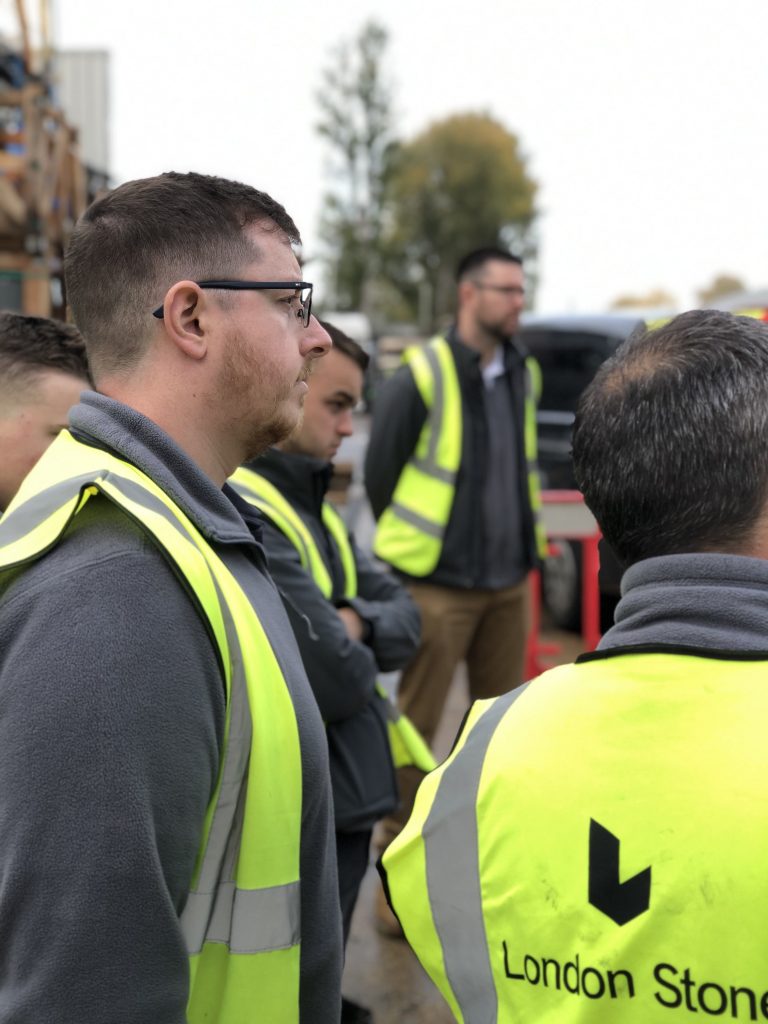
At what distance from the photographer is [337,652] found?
2473 millimetres

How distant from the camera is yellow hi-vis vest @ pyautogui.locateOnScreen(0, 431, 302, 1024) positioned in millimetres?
1269

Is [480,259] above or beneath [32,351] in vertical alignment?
above

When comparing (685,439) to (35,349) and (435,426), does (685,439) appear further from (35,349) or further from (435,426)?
(435,426)

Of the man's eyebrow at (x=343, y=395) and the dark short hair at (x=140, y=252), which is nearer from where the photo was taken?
the dark short hair at (x=140, y=252)

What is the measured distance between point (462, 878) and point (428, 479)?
9.69 feet

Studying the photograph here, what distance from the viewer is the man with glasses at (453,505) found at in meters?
4.16

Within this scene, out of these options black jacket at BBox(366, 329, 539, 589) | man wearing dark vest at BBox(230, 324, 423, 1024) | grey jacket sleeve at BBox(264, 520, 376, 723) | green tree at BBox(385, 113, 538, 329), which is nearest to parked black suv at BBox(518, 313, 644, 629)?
black jacket at BBox(366, 329, 539, 589)

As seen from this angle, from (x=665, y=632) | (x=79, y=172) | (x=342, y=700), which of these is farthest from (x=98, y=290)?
(x=79, y=172)

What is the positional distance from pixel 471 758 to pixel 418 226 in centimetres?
5791

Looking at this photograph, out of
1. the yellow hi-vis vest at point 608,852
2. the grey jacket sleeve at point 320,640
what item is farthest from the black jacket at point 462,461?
the yellow hi-vis vest at point 608,852

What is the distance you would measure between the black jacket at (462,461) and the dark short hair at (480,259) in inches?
17.9

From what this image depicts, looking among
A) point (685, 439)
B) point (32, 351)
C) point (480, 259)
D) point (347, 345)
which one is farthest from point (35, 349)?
point (480, 259)

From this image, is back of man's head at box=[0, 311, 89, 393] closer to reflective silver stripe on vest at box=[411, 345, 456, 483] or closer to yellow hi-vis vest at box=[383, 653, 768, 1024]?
yellow hi-vis vest at box=[383, 653, 768, 1024]

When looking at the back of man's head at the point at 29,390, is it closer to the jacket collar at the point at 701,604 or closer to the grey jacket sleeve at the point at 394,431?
the jacket collar at the point at 701,604
